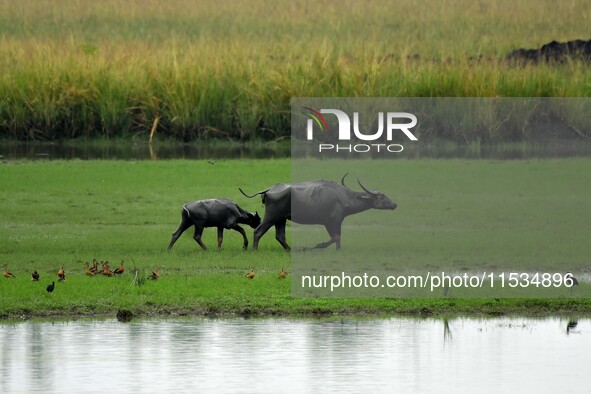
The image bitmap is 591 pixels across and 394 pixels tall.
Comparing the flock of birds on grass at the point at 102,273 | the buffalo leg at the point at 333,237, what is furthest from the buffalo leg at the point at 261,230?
the flock of birds on grass at the point at 102,273

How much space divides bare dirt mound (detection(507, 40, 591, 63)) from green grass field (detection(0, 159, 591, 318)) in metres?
8.50

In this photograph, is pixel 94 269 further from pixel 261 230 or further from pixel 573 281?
pixel 573 281

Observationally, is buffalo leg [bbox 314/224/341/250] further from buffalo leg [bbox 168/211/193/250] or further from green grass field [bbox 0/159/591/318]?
buffalo leg [bbox 168/211/193/250]

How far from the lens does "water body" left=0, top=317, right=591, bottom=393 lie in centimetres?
1092

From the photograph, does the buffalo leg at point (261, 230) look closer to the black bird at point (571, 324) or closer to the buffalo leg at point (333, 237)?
the buffalo leg at point (333, 237)

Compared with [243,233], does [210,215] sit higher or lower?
higher

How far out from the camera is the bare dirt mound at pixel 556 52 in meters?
33.9

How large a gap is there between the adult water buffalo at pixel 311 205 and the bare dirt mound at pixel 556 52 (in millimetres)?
17119

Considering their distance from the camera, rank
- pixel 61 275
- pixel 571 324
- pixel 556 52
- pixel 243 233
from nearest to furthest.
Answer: pixel 571 324 < pixel 61 275 < pixel 243 233 < pixel 556 52

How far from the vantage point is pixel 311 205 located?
1662 cm

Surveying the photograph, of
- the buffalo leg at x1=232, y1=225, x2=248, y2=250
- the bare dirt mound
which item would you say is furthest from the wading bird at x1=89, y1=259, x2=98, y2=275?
the bare dirt mound

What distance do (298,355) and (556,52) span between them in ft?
80.2

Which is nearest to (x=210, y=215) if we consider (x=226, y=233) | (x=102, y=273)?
(x=102, y=273)

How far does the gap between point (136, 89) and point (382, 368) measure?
18287 mm
